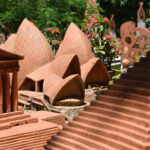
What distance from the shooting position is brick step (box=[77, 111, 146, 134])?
4186 millimetres

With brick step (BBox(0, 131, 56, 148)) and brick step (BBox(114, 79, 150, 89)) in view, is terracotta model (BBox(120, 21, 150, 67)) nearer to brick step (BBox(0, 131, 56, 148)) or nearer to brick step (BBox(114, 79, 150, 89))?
brick step (BBox(0, 131, 56, 148))

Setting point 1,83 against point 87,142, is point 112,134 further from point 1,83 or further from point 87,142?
point 1,83

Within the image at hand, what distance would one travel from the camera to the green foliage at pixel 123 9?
93.9 feet

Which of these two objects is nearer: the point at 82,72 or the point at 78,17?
the point at 82,72

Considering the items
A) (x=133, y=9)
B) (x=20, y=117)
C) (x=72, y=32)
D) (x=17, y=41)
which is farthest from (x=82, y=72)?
(x=133, y=9)

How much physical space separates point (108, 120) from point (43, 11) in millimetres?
14041

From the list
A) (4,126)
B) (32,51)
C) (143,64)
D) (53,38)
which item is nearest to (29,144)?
(4,126)

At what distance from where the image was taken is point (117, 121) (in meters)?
4.45

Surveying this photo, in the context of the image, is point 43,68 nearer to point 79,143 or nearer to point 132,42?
point 132,42

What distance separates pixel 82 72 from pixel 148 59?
23.9 ft

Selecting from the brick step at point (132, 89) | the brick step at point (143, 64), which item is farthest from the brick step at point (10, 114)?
the brick step at point (143, 64)

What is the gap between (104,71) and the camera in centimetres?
1239

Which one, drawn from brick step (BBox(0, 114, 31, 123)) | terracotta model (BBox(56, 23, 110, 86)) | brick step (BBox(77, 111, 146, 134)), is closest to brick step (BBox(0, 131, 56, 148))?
brick step (BBox(0, 114, 31, 123))

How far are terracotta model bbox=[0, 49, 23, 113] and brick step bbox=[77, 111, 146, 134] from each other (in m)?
3.00
